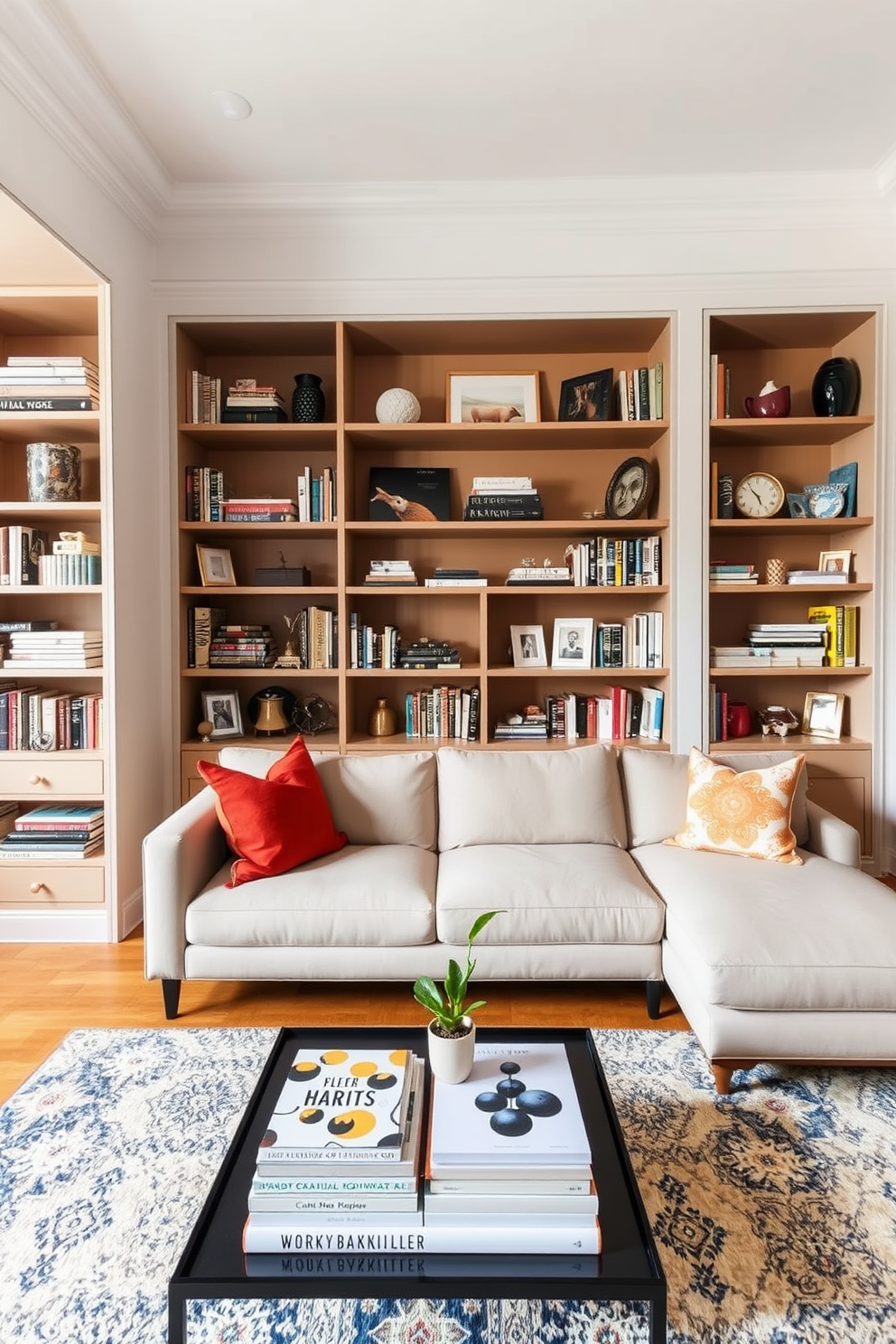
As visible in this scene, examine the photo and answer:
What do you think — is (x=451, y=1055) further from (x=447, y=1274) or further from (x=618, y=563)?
(x=618, y=563)

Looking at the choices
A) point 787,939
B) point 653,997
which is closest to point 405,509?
point 653,997

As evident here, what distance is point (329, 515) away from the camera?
3.44 m

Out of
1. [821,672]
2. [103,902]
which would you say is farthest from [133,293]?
[821,672]

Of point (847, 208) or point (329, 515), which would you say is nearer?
point (847, 208)

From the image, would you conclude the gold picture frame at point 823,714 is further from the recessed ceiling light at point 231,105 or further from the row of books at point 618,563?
the recessed ceiling light at point 231,105

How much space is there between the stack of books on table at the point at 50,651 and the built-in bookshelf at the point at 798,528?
2.61m

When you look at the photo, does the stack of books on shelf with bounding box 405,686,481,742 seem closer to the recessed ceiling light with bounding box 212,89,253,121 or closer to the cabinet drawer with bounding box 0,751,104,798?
the cabinet drawer with bounding box 0,751,104,798

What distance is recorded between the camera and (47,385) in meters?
2.94

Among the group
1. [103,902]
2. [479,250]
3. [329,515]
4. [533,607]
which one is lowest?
[103,902]

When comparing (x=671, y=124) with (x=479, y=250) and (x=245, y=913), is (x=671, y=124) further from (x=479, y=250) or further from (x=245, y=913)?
(x=245, y=913)

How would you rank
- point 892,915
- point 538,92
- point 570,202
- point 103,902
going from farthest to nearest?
point 570,202
point 103,902
point 538,92
point 892,915

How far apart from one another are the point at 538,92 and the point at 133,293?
171 cm

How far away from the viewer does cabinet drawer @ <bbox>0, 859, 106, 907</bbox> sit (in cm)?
293

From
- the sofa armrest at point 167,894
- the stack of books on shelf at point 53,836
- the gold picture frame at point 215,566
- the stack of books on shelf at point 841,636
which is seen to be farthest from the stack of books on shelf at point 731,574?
the stack of books on shelf at point 53,836
